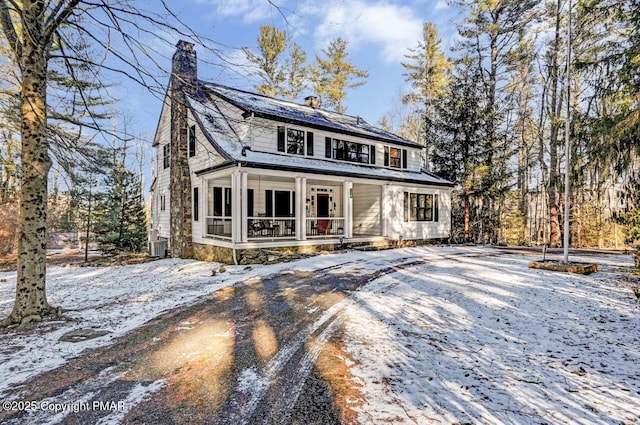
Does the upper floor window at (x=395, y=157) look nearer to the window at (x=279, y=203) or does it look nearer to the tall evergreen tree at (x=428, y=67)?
the window at (x=279, y=203)

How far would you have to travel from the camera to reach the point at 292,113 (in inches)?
577

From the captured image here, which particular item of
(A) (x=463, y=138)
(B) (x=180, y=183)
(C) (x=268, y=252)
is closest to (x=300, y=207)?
(C) (x=268, y=252)

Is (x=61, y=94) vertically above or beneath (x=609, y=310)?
above

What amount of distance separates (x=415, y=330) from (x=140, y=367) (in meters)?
3.61

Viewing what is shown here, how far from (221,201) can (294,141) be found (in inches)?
162

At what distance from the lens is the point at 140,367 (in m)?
3.56

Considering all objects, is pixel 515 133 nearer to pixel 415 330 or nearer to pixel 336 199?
pixel 336 199

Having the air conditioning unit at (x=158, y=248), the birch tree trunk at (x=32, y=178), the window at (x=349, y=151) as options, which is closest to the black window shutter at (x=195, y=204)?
the air conditioning unit at (x=158, y=248)

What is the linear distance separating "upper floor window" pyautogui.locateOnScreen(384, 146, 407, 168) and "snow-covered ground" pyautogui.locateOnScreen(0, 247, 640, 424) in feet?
29.7

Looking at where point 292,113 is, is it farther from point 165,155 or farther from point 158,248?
point 158,248

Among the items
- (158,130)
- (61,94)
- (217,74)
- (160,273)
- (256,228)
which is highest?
(158,130)

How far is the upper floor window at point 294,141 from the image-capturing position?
13.5m

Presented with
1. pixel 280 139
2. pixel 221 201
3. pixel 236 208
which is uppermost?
pixel 280 139

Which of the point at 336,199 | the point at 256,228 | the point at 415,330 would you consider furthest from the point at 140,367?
the point at 336,199
